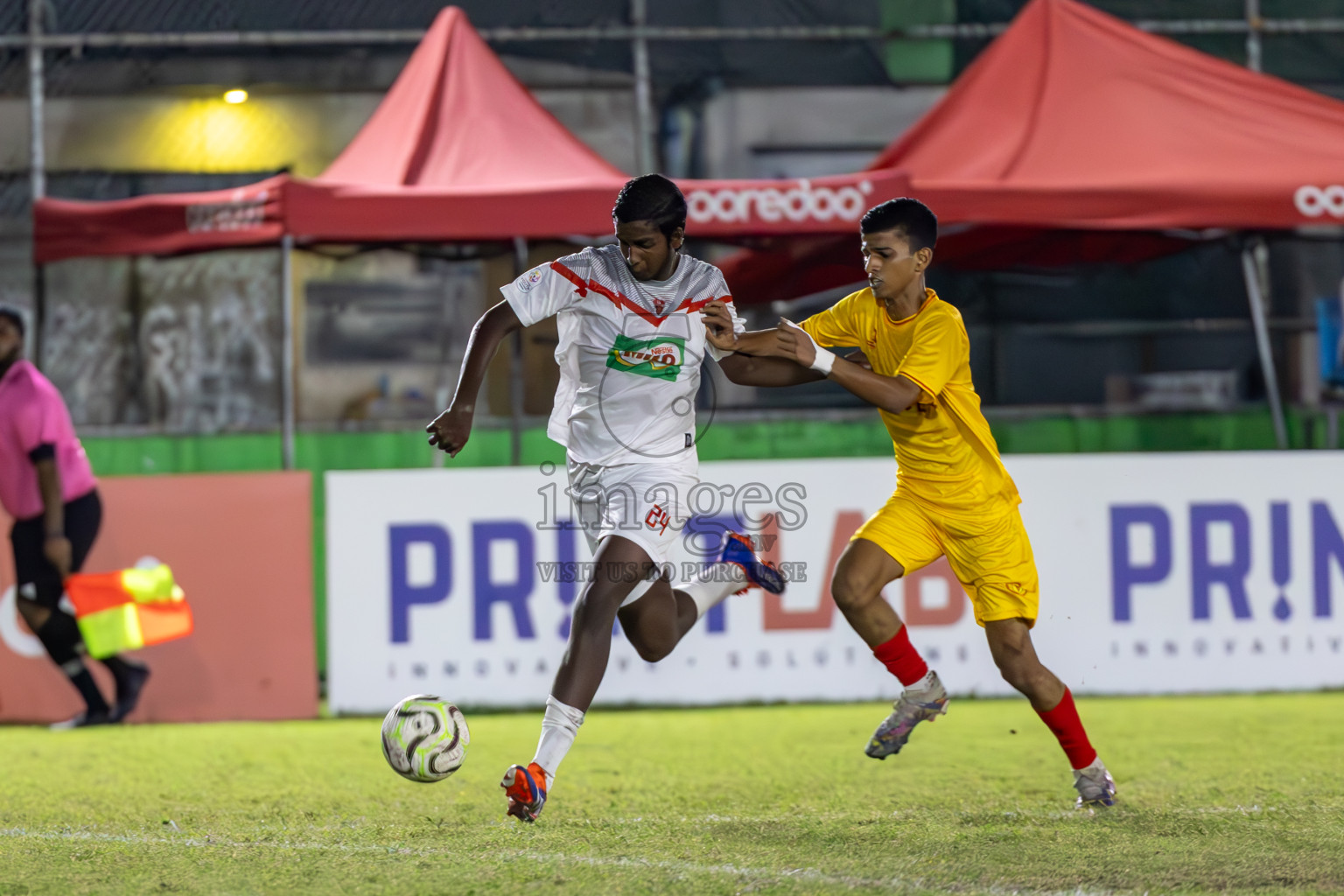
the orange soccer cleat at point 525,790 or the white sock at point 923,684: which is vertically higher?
the white sock at point 923,684

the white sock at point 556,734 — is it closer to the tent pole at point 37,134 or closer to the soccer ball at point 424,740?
the soccer ball at point 424,740

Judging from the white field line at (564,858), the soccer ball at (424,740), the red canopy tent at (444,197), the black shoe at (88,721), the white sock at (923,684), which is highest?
the red canopy tent at (444,197)

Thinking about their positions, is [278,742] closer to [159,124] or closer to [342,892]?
[342,892]

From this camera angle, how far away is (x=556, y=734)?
4.25 m

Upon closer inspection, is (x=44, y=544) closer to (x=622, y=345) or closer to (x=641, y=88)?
(x=622, y=345)

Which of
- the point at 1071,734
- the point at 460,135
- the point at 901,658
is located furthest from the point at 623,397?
the point at 460,135

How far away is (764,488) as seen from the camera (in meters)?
7.48

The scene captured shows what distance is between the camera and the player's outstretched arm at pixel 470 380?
4.19 m

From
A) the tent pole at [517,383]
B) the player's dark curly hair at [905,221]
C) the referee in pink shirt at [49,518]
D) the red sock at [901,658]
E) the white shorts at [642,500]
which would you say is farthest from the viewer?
the tent pole at [517,383]

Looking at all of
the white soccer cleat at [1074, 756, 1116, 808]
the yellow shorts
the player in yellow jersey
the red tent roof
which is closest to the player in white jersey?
the player in yellow jersey

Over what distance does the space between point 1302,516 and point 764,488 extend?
2.69 metres

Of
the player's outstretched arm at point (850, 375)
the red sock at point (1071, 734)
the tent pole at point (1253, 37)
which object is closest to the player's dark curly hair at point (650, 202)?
the player's outstretched arm at point (850, 375)

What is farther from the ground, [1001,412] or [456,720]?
[1001,412]

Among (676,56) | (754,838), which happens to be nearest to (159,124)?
(676,56)
